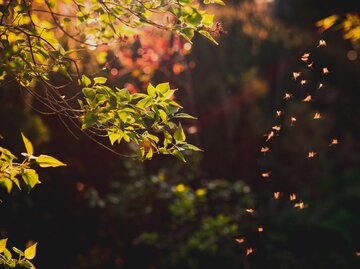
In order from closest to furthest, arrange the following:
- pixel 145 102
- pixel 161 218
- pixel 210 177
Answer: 1. pixel 145 102
2. pixel 161 218
3. pixel 210 177

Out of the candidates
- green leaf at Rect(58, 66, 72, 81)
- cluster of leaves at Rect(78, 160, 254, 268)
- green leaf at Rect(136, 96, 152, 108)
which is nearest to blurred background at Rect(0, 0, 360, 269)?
cluster of leaves at Rect(78, 160, 254, 268)

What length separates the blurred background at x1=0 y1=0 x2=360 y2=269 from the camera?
17.5ft

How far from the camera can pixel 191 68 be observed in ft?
29.1

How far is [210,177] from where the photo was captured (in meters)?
8.05

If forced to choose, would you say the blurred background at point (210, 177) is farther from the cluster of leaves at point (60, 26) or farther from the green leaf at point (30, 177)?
the green leaf at point (30, 177)

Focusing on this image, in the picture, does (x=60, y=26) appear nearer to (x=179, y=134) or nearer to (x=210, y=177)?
(x=179, y=134)

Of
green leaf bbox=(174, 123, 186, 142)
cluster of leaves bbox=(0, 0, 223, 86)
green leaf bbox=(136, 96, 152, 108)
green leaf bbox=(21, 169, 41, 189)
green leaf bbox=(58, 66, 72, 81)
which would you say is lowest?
green leaf bbox=(21, 169, 41, 189)

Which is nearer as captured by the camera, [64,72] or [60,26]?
[64,72]

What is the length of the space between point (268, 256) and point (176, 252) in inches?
53.0

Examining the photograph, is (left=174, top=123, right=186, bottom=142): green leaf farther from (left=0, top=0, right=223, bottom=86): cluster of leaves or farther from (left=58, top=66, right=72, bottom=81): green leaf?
(left=58, top=66, right=72, bottom=81): green leaf

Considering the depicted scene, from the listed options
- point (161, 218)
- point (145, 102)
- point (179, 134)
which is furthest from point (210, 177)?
point (145, 102)

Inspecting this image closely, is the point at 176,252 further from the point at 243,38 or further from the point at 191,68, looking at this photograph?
the point at 243,38

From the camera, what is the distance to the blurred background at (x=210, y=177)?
209 inches

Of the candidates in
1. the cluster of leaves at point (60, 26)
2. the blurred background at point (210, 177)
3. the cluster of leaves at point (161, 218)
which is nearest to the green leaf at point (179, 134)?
the cluster of leaves at point (60, 26)
